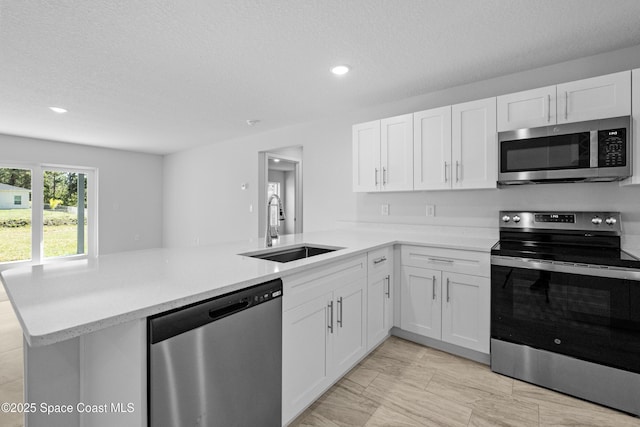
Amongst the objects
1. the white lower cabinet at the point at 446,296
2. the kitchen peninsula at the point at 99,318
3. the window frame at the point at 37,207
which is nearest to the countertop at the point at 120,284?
the kitchen peninsula at the point at 99,318

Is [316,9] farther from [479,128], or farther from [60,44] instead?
[60,44]

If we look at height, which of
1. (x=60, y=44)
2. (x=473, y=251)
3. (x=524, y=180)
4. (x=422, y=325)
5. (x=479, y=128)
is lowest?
(x=422, y=325)

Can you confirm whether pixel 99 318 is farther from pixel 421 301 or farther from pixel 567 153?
pixel 567 153

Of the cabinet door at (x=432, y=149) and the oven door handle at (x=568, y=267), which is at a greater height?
the cabinet door at (x=432, y=149)

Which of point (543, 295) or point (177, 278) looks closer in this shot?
point (177, 278)

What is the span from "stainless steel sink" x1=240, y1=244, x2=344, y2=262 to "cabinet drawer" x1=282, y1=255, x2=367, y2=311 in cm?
25

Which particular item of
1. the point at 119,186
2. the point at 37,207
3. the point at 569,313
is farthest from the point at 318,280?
the point at 119,186

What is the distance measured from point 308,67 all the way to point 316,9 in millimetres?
761

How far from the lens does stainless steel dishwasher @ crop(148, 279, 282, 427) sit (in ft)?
3.42

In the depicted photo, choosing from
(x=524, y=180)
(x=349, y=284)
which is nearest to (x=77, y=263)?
(x=349, y=284)

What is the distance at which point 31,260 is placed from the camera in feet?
17.2

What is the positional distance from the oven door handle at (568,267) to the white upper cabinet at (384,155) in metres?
1.05

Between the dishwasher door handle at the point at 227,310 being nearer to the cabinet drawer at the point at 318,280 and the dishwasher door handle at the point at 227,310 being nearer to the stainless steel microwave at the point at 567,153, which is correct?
the cabinet drawer at the point at 318,280

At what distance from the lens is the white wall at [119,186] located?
17.5 feet
